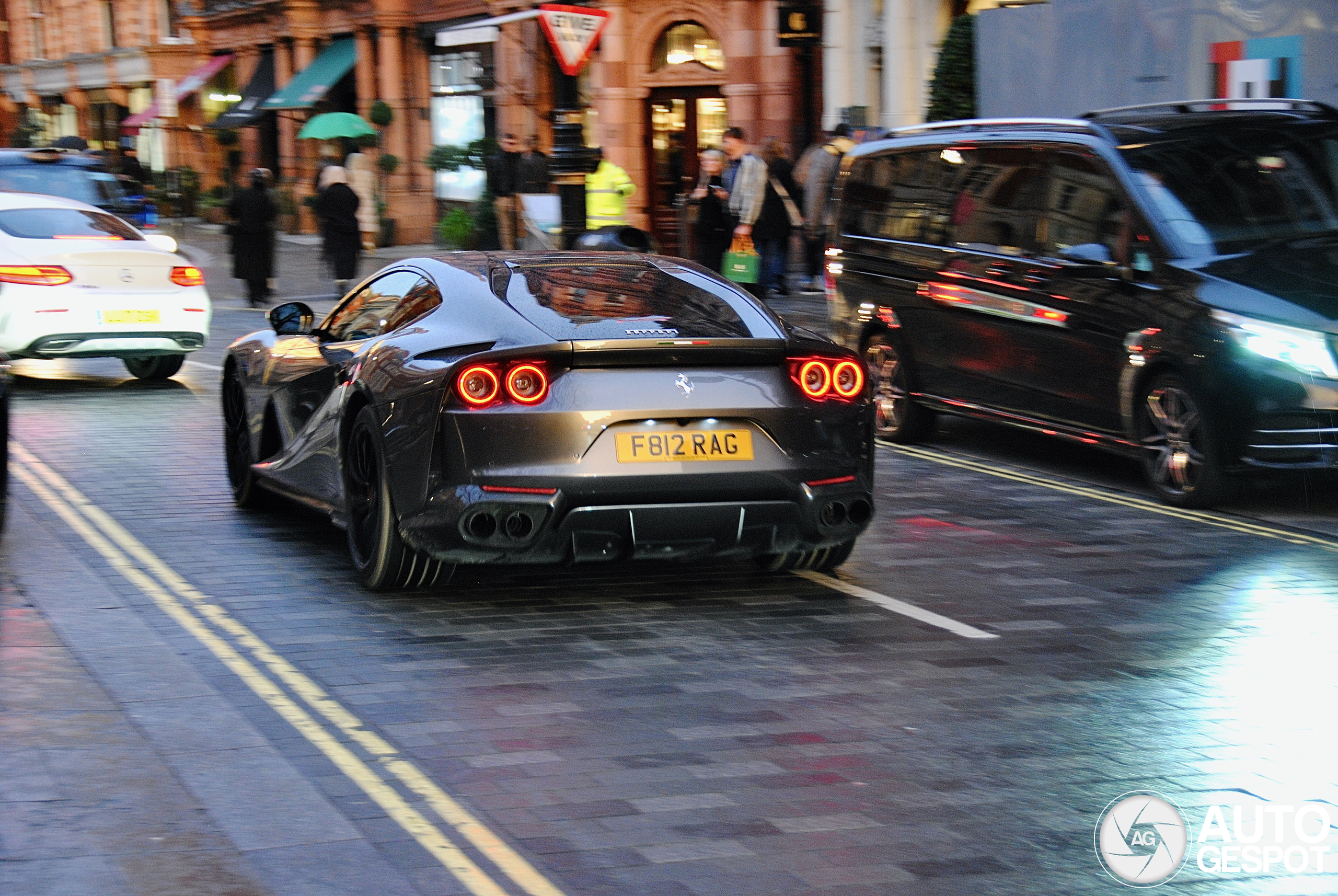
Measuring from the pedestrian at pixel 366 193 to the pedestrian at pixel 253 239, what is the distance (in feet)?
27.1

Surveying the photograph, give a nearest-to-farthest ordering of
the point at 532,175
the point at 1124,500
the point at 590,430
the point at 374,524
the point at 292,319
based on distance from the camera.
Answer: the point at 590,430 → the point at 374,524 → the point at 292,319 → the point at 1124,500 → the point at 532,175

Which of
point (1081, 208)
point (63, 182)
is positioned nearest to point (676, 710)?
point (1081, 208)

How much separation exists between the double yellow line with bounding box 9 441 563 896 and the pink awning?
42.9 metres

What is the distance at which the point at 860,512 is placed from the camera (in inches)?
283

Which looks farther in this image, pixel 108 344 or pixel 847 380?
pixel 108 344

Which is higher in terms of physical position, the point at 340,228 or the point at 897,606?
the point at 340,228

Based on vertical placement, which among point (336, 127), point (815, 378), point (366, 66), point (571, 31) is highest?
point (366, 66)

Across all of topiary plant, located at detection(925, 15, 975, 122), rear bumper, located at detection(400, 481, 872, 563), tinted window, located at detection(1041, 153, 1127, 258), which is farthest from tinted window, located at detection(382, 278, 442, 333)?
topiary plant, located at detection(925, 15, 975, 122)

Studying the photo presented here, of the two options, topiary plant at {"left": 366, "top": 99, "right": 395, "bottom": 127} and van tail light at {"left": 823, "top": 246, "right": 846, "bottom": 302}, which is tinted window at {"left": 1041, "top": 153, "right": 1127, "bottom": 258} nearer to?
van tail light at {"left": 823, "top": 246, "right": 846, "bottom": 302}

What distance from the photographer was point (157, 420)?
1312cm

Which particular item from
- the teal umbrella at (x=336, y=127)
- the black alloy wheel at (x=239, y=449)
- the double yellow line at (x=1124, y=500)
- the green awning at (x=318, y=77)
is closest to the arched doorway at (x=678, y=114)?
the teal umbrella at (x=336, y=127)

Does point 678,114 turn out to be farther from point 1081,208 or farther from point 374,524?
point 374,524

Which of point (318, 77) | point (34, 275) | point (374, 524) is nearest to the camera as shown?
point (374, 524)

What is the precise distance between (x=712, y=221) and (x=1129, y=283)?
10.6 m
